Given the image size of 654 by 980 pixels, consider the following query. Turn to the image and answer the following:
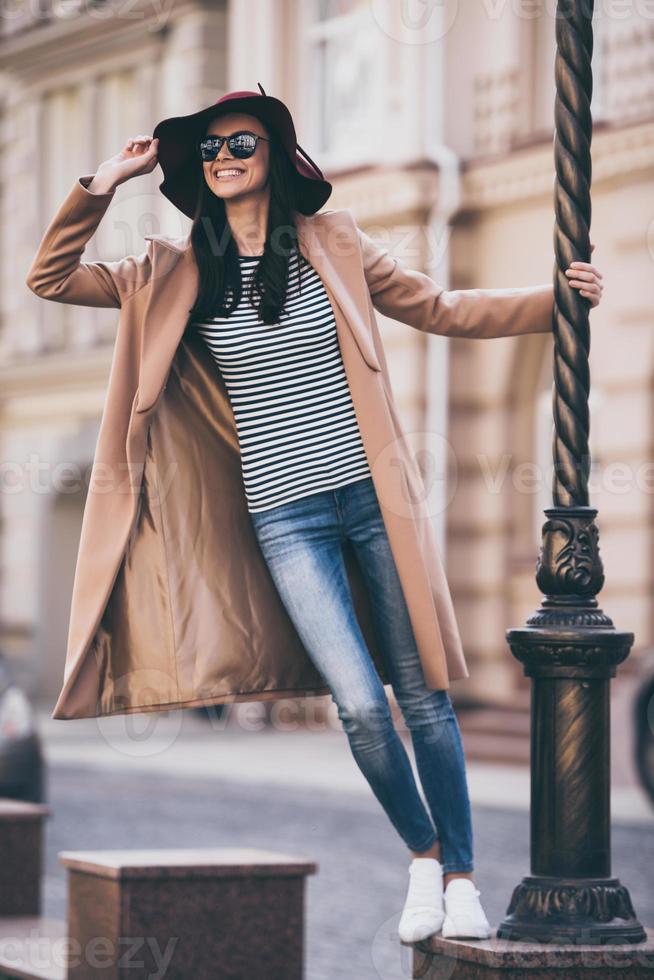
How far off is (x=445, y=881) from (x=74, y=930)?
50.5 inches

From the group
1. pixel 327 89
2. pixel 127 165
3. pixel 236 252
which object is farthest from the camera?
pixel 327 89

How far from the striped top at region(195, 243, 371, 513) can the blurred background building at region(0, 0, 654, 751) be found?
9290 millimetres

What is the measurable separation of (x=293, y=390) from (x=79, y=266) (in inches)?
23.9

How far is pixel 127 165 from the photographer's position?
4.39 metres

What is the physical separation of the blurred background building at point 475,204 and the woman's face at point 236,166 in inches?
372

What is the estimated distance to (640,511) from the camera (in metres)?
13.8

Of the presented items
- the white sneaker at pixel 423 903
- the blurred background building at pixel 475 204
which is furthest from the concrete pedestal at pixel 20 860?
the blurred background building at pixel 475 204

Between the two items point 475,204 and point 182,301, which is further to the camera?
point 475,204

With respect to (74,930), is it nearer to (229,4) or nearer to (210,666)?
(210,666)

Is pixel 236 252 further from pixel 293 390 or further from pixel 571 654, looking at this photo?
pixel 571 654

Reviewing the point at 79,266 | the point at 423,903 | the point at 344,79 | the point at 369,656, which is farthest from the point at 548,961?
the point at 344,79

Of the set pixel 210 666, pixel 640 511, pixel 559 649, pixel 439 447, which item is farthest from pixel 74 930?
pixel 439 447

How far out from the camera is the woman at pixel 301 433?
431 cm

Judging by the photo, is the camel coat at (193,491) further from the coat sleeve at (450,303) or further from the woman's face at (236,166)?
A: the woman's face at (236,166)
